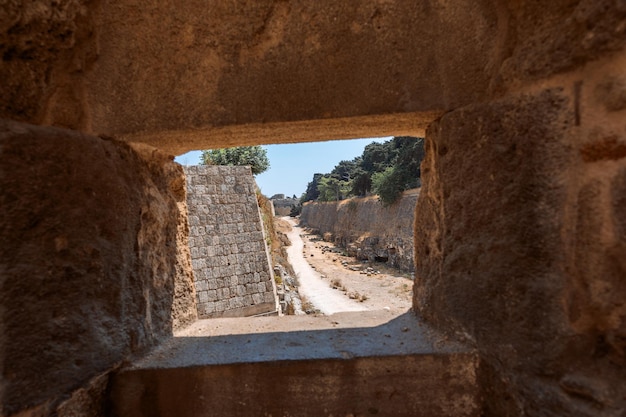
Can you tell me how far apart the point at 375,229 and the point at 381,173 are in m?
3.54

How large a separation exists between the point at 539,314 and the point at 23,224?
1481 millimetres

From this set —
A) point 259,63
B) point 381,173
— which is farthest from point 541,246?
point 381,173

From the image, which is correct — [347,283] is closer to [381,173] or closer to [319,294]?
[319,294]

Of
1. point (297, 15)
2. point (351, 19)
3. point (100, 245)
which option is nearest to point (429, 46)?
point (351, 19)

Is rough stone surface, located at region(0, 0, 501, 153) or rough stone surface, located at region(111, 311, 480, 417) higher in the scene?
rough stone surface, located at region(0, 0, 501, 153)

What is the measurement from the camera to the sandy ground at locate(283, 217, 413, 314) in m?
10.9

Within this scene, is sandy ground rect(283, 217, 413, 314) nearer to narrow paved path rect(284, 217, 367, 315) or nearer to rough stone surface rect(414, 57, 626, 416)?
narrow paved path rect(284, 217, 367, 315)

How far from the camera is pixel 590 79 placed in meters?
0.92

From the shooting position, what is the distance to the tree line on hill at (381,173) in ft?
63.1

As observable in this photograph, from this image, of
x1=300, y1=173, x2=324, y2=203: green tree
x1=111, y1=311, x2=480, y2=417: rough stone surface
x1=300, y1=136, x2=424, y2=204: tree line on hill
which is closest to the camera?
x1=111, y1=311, x2=480, y2=417: rough stone surface

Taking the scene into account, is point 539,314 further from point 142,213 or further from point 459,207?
point 142,213

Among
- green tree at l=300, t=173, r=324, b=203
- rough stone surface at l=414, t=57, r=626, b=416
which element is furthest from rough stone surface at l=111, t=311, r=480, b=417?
green tree at l=300, t=173, r=324, b=203

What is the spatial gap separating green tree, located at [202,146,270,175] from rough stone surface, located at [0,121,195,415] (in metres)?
11.0

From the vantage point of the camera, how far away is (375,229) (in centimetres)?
2055
